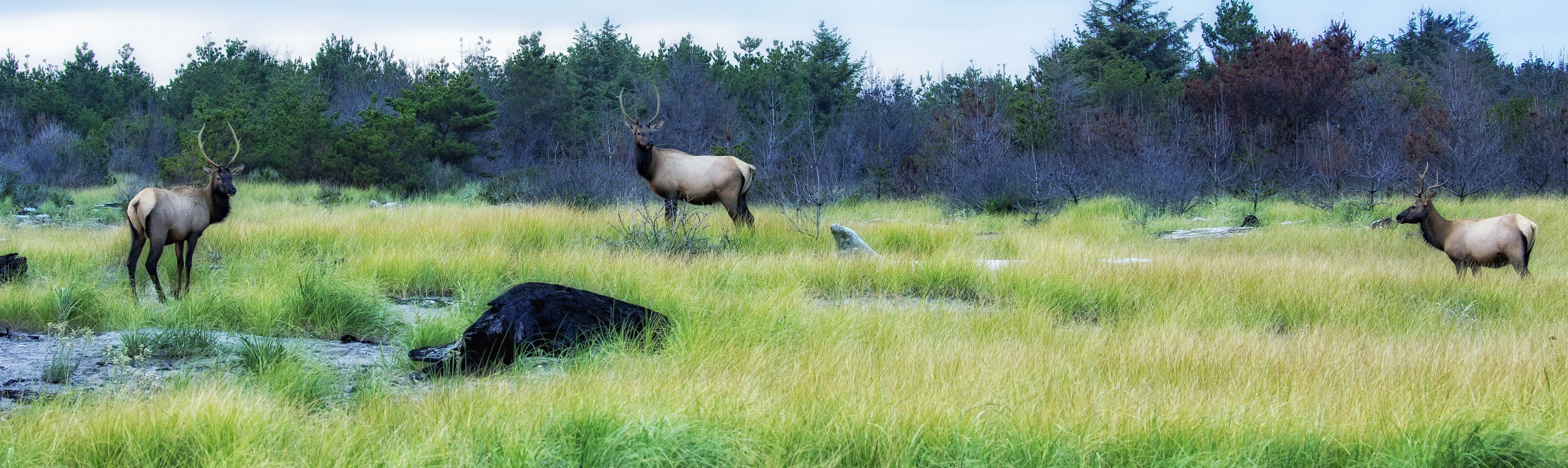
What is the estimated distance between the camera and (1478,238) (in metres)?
6.77

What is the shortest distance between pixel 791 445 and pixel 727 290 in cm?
288

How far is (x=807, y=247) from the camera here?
8.20 m

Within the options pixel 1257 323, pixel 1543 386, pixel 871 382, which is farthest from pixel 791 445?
pixel 1257 323

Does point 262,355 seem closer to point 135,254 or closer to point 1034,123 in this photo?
point 135,254

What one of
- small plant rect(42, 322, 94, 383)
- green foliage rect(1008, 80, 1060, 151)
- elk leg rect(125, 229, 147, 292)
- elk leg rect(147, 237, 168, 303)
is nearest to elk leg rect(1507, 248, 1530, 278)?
small plant rect(42, 322, 94, 383)

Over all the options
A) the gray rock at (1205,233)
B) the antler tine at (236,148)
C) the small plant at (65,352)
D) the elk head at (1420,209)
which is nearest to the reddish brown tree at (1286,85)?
the gray rock at (1205,233)

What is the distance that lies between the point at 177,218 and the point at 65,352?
1.98 meters

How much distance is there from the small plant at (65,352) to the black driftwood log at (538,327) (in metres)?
1.14

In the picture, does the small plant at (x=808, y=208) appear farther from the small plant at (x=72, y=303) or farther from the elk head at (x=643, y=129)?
the small plant at (x=72, y=303)

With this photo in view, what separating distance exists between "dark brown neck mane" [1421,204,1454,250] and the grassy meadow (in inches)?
8.4

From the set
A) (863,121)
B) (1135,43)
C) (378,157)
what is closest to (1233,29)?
(1135,43)

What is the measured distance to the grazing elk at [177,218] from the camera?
5.23 meters

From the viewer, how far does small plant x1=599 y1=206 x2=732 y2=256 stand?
739 centimetres

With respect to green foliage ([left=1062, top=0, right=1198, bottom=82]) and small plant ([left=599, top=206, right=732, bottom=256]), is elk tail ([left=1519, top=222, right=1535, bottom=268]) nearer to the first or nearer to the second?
small plant ([left=599, top=206, right=732, bottom=256])
